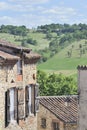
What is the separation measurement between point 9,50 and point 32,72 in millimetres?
2550

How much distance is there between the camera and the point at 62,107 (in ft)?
162

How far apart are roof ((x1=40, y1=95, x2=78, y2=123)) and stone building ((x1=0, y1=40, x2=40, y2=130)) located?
16.9 metres

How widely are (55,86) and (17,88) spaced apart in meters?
48.3

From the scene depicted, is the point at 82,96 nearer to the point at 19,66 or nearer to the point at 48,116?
the point at 48,116

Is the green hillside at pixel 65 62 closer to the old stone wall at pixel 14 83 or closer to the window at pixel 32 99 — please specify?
the window at pixel 32 99

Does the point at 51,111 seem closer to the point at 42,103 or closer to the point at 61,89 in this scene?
the point at 42,103

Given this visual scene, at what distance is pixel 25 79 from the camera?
2958cm

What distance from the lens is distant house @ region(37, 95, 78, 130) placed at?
155 feet

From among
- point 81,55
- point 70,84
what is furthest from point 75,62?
point 70,84

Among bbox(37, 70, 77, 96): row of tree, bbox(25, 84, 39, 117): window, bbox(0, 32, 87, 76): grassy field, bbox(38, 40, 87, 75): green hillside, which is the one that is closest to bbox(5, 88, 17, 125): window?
bbox(25, 84, 39, 117): window

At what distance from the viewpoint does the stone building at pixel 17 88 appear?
26859 millimetres

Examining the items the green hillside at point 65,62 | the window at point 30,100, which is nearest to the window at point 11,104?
the window at point 30,100

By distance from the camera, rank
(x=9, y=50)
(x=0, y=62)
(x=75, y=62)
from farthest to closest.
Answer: (x=75, y=62) → (x=9, y=50) → (x=0, y=62)

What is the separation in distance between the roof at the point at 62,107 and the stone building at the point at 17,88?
16.9 meters
